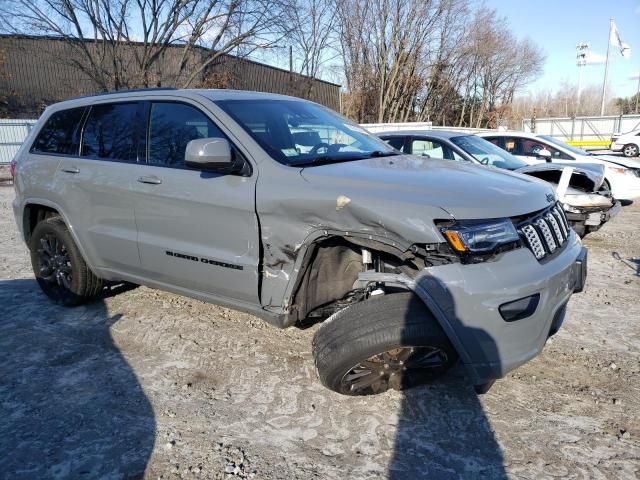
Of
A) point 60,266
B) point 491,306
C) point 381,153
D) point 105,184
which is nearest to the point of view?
point 491,306

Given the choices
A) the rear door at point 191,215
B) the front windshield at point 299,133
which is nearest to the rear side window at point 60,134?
the rear door at point 191,215

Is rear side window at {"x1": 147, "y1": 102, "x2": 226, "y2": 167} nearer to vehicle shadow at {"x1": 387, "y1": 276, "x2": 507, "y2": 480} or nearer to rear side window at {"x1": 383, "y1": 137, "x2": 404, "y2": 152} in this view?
vehicle shadow at {"x1": 387, "y1": 276, "x2": 507, "y2": 480}

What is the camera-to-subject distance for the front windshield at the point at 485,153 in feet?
24.1

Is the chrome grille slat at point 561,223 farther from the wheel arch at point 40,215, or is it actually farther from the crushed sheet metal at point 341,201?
the wheel arch at point 40,215

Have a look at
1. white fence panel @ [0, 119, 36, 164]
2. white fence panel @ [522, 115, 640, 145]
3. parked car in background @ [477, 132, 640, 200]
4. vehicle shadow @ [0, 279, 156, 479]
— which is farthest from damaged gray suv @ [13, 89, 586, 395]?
white fence panel @ [522, 115, 640, 145]

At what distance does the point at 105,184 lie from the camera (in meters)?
3.75

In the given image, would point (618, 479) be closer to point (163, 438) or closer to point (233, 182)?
point (163, 438)

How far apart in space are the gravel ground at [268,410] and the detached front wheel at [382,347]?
187 millimetres

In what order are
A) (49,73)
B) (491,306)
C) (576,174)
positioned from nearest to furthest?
1. (491,306)
2. (576,174)
3. (49,73)

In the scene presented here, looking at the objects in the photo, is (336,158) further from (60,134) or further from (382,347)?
(60,134)

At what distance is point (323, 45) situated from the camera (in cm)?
3566

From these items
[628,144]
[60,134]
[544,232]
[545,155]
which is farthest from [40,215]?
[628,144]

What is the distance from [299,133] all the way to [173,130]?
3.02 ft

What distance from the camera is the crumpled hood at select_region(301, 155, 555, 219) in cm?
250
